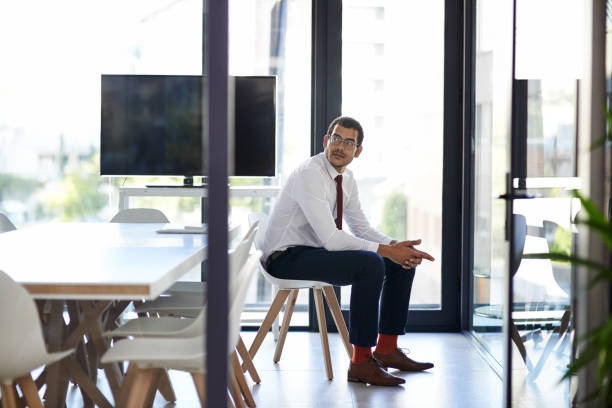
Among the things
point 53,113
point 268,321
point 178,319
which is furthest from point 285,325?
point 53,113

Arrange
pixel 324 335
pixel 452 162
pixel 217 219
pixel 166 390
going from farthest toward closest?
pixel 452 162 < pixel 324 335 < pixel 166 390 < pixel 217 219

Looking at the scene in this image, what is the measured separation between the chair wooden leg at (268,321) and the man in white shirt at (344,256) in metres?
0.19

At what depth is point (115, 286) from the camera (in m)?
2.19

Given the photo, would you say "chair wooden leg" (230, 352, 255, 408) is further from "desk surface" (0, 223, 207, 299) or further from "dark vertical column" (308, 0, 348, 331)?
"dark vertical column" (308, 0, 348, 331)

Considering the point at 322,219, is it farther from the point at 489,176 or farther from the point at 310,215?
the point at 489,176

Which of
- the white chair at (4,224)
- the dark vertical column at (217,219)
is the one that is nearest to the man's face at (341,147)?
the white chair at (4,224)

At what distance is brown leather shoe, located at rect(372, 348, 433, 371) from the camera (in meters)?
4.20

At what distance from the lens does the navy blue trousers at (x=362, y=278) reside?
3.90 meters

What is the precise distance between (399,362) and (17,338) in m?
2.42

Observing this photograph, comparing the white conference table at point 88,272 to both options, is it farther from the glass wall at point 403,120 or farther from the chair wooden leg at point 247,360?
the glass wall at point 403,120

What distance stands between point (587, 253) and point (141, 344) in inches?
60.0

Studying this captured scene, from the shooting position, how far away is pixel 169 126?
5.04 m

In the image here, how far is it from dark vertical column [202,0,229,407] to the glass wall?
353 cm

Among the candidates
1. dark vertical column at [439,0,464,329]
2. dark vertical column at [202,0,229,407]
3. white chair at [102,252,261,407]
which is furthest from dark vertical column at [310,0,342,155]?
dark vertical column at [202,0,229,407]
